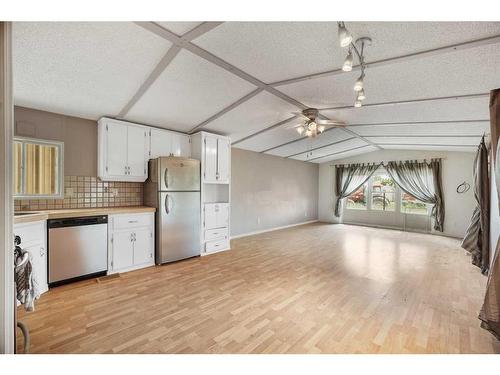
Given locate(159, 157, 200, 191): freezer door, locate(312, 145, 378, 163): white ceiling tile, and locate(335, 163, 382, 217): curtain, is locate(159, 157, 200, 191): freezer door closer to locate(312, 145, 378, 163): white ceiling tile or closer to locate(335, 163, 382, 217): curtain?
locate(312, 145, 378, 163): white ceiling tile

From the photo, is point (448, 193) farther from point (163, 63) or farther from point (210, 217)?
point (163, 63)

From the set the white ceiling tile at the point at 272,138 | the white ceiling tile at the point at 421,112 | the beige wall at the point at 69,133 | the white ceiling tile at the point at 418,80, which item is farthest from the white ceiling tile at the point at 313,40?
the beige wall at the point at 69,133

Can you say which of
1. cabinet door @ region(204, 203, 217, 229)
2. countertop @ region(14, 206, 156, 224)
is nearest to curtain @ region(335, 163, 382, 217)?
cabinet door @ region(204, 203, 217, 229)

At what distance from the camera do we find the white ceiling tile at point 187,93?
2.32 metres

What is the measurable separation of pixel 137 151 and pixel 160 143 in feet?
1.37

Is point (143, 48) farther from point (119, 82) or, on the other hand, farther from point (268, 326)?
point (268, 326)

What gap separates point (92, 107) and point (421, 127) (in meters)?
5.25

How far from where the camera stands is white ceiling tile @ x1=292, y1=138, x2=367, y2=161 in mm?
5977

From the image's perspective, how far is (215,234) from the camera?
4.41m

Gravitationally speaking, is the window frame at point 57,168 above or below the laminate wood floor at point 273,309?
above

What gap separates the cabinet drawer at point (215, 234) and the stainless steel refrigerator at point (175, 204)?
244mm

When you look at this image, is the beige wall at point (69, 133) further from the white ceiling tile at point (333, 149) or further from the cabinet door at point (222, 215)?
the white ceiling tile at point (333, 149)
